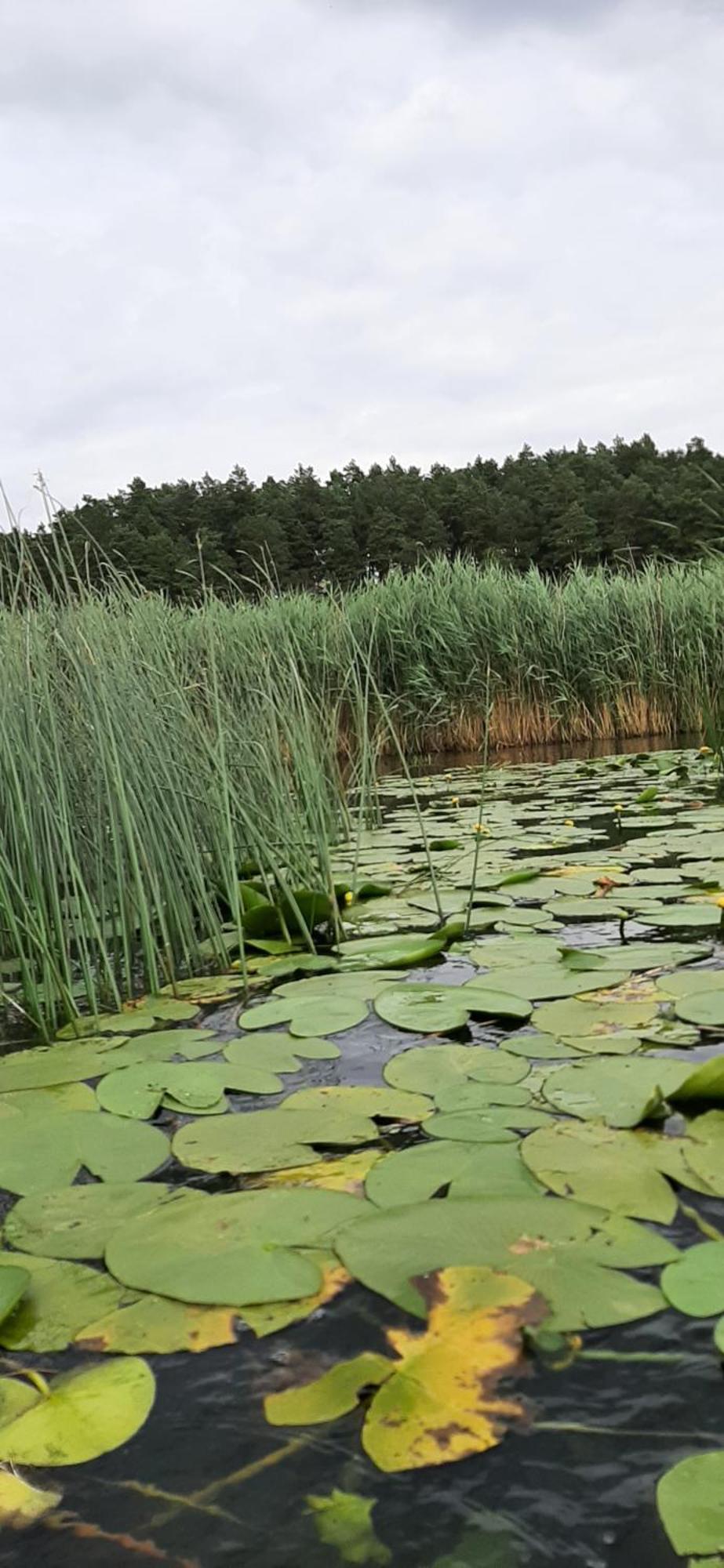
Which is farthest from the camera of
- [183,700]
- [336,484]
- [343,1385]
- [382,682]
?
[336,484]

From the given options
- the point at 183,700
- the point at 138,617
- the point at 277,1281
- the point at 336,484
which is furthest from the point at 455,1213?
the point at 336,484

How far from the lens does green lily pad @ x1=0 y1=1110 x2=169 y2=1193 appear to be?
1.34m

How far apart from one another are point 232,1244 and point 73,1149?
40 cm

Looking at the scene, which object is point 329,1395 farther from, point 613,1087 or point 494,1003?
point 494,1003

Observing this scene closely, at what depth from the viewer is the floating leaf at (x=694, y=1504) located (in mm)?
678

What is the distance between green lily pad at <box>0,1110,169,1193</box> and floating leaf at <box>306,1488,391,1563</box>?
605 mm

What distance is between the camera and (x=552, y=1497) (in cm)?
78

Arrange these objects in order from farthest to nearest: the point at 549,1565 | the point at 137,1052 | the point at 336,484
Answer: the point at 336,484, the point at 137,1052, the point at 549,1565

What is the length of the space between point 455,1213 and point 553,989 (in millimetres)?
875

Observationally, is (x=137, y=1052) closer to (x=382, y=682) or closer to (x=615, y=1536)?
(x=615, y=1536)

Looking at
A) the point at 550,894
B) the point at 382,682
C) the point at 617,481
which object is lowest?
the point at 550,894

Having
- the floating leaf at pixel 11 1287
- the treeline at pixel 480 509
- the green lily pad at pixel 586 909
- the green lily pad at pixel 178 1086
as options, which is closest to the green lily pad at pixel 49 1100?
the green lily pad at pixel 178 1086

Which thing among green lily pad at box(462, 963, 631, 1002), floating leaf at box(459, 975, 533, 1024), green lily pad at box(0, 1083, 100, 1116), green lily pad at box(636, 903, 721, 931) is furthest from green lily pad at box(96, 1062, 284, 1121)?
green lily pad at box(636, 903, 721, 931)

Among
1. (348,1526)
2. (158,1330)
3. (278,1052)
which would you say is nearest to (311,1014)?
(278,1052)
